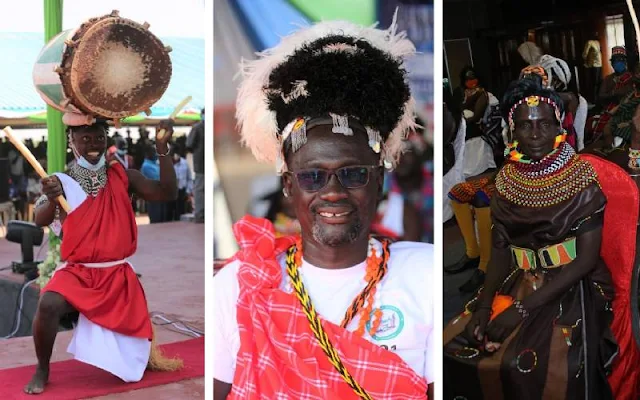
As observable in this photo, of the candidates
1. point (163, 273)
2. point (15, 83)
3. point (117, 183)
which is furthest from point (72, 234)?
point (163, 273)

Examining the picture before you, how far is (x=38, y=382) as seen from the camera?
4223mm

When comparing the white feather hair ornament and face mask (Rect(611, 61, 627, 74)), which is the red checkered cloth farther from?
face mask (Rect(611, 61, 627, 74))

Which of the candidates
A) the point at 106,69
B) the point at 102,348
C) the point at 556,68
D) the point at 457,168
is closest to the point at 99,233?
the point at 102,348

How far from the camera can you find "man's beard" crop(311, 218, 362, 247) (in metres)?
2.55

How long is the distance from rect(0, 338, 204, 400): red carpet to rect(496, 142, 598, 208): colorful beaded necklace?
6.74ft

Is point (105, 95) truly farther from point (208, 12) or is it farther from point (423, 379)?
point (423, 379)

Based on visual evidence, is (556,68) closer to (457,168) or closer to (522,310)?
(457,168)

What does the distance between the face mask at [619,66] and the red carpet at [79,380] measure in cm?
254

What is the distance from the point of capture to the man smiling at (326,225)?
2504 mm

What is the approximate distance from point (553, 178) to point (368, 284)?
1.13m

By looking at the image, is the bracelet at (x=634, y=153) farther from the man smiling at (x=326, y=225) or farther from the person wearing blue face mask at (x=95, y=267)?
the person wearing blue face mask at (x=95, y=267)

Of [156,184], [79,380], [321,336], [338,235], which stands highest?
[156,184]

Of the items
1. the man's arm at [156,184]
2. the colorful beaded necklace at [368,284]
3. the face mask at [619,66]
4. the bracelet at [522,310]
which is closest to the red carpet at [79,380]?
the man's arm at [156,184]

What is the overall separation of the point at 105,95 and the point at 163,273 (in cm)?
381
